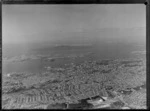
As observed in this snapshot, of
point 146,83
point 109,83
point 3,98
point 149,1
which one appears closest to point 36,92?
point 3,98

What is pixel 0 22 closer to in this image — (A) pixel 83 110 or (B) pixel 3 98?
(B) pixel 3 98

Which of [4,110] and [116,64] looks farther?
[116,64]

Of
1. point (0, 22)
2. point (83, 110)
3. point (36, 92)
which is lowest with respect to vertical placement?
point (83, 110)

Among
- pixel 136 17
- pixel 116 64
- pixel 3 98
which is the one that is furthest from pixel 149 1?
pixel 3 98

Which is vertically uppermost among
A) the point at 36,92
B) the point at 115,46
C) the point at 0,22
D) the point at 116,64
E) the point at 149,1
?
the point at 149,1

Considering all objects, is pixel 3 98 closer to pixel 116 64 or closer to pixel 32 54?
pixel 32 54

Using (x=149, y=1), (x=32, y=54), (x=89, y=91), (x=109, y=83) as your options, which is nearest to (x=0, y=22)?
(x=32, y=54)

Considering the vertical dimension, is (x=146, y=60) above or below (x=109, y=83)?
above

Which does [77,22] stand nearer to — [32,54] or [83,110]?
[32,54]

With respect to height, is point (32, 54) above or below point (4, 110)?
above
